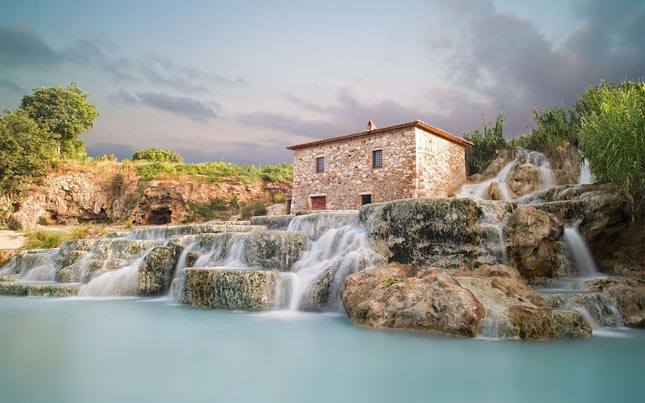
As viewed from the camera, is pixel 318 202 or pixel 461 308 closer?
pixel 461 308

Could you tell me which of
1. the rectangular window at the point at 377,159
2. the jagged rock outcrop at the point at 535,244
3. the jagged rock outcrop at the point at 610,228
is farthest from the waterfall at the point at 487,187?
the jagged rock outcrop at the point at 535,244

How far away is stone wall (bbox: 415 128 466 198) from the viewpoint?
1672 cm

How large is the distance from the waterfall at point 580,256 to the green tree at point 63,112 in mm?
27796

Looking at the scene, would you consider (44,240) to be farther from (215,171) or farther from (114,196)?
(215,171)

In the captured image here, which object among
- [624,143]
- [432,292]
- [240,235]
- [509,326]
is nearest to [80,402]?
[432,292]

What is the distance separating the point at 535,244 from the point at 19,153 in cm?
2342

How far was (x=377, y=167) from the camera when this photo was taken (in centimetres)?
1761

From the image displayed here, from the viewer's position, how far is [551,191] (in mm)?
11484

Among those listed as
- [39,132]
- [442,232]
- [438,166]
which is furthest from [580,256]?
[39,132]

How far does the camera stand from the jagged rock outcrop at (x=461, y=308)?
4.79 metres

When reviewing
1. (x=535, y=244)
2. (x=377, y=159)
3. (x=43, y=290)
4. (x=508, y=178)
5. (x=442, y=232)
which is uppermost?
(x=377, y=159)

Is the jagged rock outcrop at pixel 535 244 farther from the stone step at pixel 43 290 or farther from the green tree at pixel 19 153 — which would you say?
the green tree at pixel 19 153

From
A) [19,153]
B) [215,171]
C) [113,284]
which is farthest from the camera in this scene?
[215,171]

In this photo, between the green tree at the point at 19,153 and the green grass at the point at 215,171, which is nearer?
the green tree at the point at 19,153
